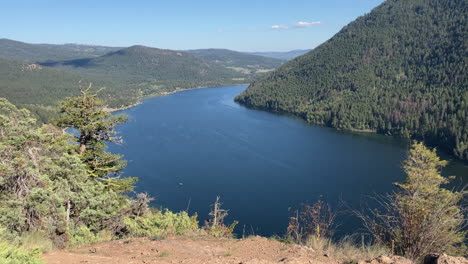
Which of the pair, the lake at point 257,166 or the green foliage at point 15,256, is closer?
the green foliage at point 15,256

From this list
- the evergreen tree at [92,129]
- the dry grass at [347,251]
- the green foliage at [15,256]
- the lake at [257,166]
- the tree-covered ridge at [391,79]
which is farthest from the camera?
the tree-covered ridge at [391,79]

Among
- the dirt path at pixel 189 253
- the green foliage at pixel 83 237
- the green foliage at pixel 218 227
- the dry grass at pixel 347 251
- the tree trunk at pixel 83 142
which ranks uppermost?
the tree trunk at pixel 83 142

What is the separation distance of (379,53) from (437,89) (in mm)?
53025

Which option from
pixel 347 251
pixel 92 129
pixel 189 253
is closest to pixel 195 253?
pixel 189 253

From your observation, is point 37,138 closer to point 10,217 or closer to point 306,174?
point 10,217

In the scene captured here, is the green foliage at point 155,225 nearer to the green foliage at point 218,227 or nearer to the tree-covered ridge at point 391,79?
the green foliage at point 218,227

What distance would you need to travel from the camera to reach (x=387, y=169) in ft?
199

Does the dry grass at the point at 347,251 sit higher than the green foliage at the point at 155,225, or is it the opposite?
the dry grass at the point at 347,251

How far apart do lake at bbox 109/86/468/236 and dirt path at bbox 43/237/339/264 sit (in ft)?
63.0

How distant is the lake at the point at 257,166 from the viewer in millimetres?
47812

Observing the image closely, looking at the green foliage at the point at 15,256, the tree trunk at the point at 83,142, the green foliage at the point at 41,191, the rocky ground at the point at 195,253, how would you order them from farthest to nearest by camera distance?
1. the tree trunk at the point at 83,142
2. the green foliage at the point at 41,191
3. the rocky ground at the point at 195,253
4. the green foliage at the point at 15,256

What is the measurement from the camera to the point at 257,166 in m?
64.1

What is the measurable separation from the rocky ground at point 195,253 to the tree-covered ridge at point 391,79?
238ft

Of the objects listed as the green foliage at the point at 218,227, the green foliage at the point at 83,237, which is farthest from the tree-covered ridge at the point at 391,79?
the green foliage at the point at 83,237
